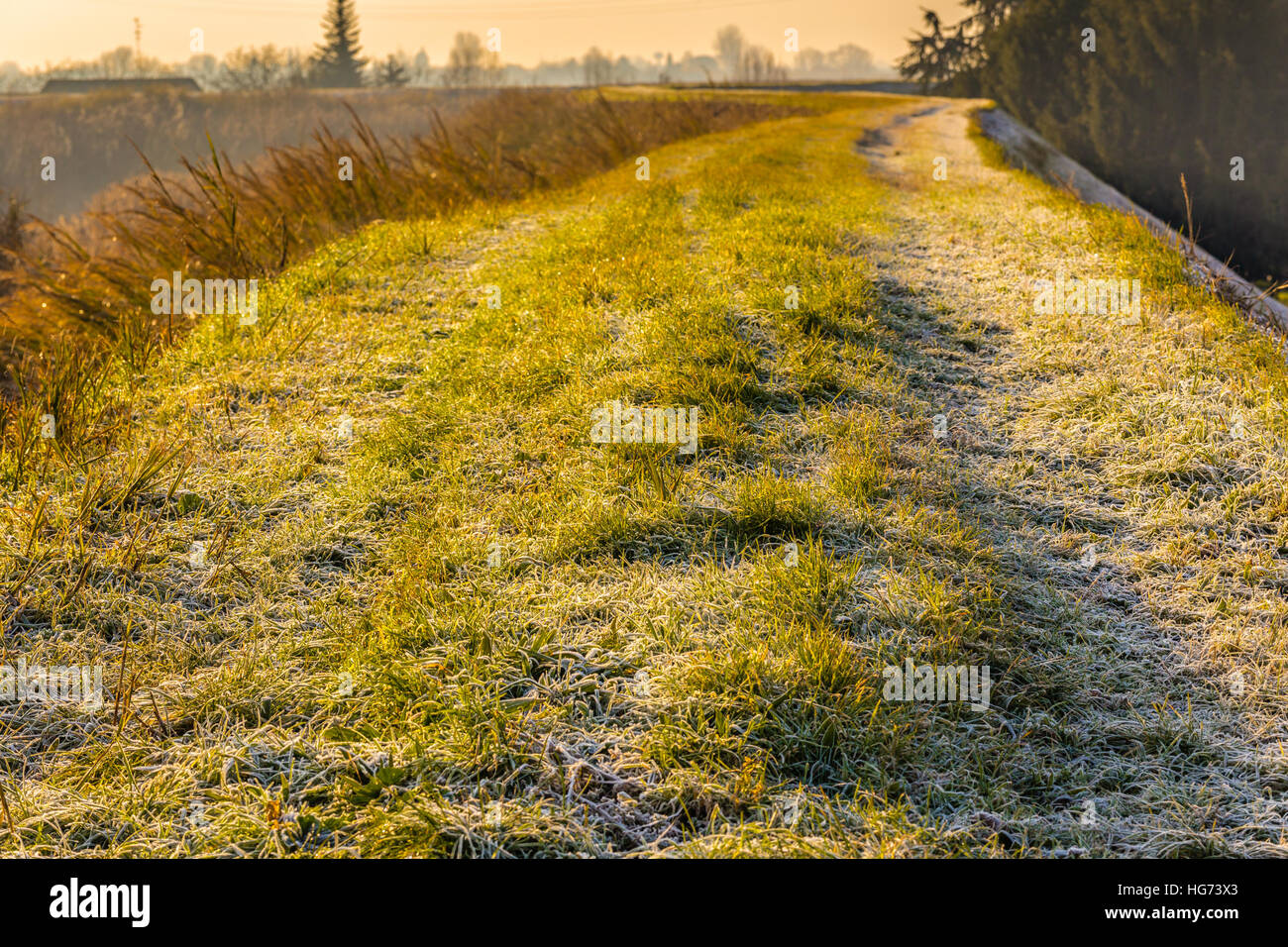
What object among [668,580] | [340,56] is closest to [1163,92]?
[668,580]

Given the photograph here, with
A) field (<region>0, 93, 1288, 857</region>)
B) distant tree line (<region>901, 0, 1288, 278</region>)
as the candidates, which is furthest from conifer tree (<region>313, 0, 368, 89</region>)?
field (<region>0, 93, 1288, 857</region>)

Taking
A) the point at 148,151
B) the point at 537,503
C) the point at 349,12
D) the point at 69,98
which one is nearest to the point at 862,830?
the point at 537,503

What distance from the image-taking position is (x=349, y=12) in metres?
63.4

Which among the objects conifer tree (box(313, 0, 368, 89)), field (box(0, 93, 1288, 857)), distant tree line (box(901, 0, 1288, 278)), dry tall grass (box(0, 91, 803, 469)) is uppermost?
conifer tree (box(313, 0, 368, 89))

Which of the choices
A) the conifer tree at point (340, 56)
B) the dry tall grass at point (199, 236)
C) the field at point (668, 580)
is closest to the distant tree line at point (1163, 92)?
the dry tall grass at point (199, 236)

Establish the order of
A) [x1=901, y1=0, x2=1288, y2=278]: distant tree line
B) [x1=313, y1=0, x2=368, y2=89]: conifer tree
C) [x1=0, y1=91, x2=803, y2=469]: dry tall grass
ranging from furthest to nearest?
[x1=313, y1=0, x2=368, y2=89]: conifer tree, [x1=901, y1=0, x2=1288, y2=278]: distant tree line, [x1=0, y1=91, x2=803, y2=469]: dry tall grass

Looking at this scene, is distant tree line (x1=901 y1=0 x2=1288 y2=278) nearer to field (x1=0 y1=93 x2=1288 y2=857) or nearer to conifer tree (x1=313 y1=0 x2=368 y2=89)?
field (x1=0 y1=93 x2=1288 y2=857)

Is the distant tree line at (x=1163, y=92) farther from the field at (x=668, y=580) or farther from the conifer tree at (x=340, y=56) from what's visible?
the conifer tree at (x=340, y=56)

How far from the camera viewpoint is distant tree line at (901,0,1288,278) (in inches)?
1216

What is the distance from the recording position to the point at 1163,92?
33.7 metres

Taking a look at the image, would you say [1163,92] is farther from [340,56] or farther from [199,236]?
[340,56]

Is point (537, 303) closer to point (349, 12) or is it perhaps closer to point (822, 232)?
point (822, 232)

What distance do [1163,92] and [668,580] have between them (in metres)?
41.0

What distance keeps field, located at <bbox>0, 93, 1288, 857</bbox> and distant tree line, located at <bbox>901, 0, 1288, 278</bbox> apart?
27.6m
